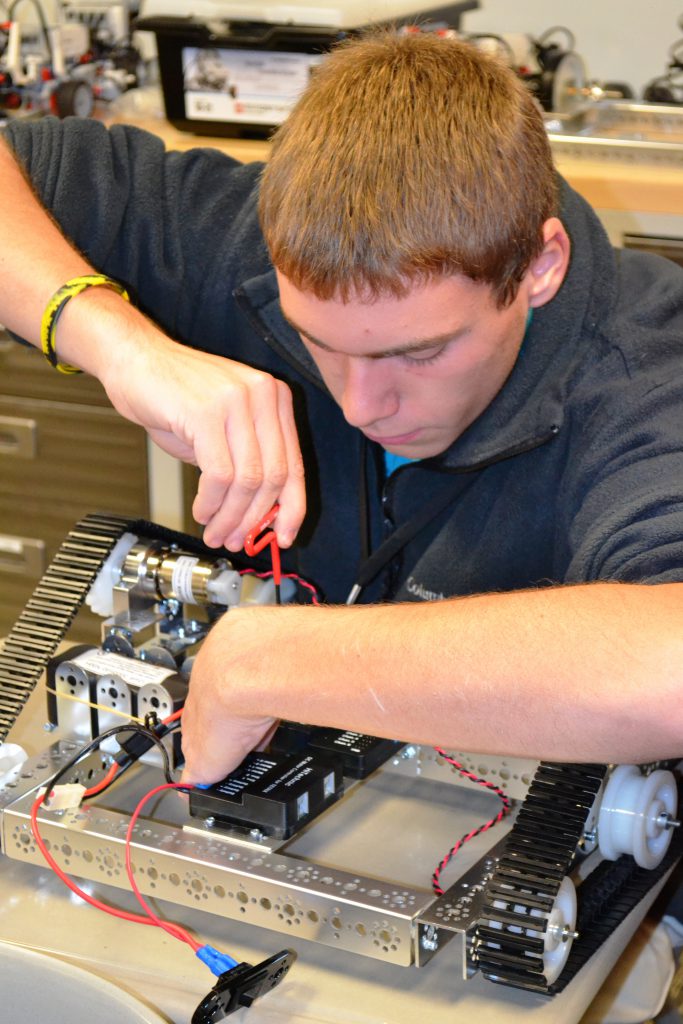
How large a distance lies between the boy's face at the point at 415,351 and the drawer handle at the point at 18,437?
1.34 metres

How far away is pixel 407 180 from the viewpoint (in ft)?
3.31

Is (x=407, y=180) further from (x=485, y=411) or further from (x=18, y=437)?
(x=18, y=437)

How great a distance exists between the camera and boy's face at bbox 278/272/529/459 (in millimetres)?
1030

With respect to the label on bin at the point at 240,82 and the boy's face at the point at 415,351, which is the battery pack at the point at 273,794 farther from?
the label on bin at the point at 240,82

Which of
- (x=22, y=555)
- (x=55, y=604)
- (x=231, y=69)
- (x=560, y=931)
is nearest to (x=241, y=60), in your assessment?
(x=231, y=69)

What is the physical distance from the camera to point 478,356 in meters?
1.10

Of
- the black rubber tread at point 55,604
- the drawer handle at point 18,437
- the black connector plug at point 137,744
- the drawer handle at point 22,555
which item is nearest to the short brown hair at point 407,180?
the black rubber tread at point 55,604

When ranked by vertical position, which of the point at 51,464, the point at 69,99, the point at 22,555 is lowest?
the point at 22,555

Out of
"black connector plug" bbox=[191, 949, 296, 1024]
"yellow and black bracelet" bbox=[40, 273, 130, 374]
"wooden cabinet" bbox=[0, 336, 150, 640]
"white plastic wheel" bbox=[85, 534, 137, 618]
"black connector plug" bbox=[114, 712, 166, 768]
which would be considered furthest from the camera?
"wooden cabinet" bbox=[0, 336, 150, 640]

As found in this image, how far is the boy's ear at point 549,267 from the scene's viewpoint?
3.79 ft

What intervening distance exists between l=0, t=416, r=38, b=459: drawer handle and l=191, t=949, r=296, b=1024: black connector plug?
1727mm

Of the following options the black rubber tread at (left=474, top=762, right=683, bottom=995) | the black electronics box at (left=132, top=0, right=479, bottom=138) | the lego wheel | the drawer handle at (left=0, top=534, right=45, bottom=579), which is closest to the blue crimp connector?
the black rubber tread at (left=474, top=762, right=683, bottom=995)

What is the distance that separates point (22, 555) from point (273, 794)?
1744 mm

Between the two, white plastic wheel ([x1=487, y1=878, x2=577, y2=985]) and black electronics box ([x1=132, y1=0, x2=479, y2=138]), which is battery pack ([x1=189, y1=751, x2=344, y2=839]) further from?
black electronics box ([x1=132, y1=0, x2=479, y2=138])
